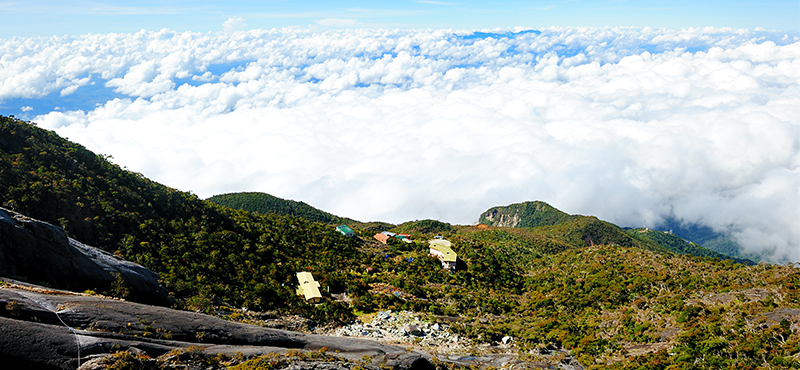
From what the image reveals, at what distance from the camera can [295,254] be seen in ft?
164

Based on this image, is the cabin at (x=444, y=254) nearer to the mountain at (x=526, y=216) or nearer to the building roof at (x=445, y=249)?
the building roof at (x=445, y=249)

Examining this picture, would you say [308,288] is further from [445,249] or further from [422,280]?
[445,249]

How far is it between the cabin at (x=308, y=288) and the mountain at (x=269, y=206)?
214 feet

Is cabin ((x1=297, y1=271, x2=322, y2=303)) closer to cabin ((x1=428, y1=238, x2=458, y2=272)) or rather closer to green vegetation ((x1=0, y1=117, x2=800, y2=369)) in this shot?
green vegetation ((x1=0, y1=117, x2=800, y2=369))

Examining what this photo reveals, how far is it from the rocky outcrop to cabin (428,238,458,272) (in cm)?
3537

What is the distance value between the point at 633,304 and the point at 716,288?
6.95 m

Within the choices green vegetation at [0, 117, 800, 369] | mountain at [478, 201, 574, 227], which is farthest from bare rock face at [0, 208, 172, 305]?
mountain at [478, 201, 574, 227]

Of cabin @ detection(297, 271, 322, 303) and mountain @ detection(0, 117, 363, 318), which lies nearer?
mountain @ detection(0, 117, 363, 318)

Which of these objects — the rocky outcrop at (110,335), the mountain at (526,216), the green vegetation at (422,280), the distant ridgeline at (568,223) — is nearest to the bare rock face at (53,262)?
the green vegetation at (422,280)

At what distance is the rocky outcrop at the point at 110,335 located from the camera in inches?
508

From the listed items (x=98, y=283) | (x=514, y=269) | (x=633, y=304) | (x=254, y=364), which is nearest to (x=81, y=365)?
(x=254, y=364)

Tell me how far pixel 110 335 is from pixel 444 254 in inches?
1876

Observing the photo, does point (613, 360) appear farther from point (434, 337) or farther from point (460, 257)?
point (460, 257)

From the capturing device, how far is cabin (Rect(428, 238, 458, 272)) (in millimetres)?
57344
